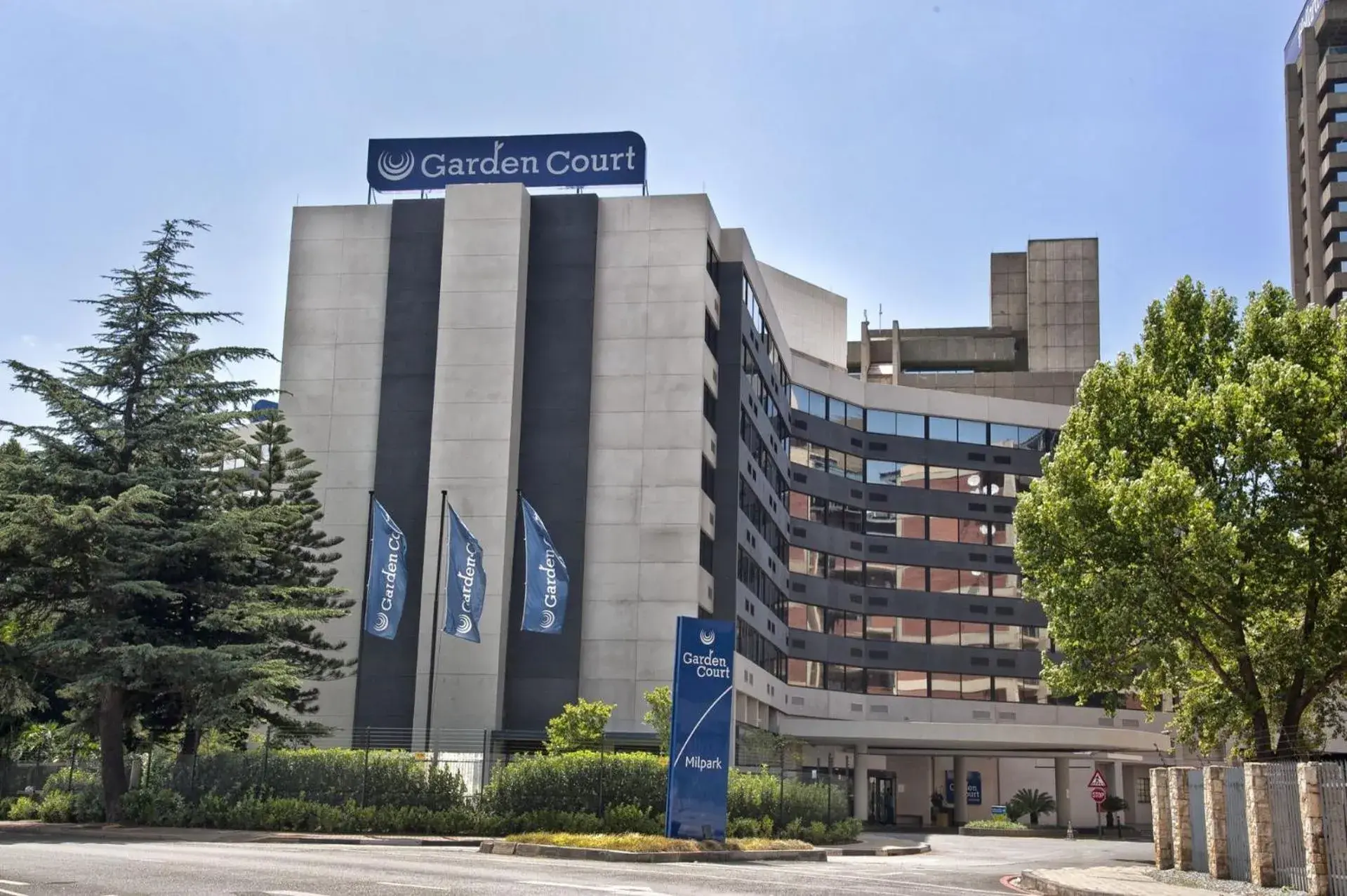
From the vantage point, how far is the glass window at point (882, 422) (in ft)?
252

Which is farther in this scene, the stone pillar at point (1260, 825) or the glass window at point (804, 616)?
the glass window at point (804, 616)

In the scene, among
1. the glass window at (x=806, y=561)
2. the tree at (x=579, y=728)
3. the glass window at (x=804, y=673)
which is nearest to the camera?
the tree at (x=579, y=728)

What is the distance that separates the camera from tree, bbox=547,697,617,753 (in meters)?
44.3

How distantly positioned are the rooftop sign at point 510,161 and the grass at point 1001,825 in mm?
33757

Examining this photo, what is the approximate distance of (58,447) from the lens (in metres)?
39.0

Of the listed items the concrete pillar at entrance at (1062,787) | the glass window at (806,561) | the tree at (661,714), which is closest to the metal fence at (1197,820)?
the tree at (661,714)

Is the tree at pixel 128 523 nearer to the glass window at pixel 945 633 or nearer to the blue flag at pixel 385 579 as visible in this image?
the blue flag at pixel 385 579

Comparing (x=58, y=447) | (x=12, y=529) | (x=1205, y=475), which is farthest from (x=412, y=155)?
(x=1205, y=475)

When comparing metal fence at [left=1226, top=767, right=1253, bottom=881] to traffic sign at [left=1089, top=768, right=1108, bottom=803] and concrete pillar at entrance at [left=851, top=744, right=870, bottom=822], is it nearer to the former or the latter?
traffic sign at [left=1089, top=768, right=1108, bottom=803]

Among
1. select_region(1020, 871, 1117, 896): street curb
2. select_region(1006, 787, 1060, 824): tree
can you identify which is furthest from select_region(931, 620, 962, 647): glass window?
select_region(1020, 871, 1117, 896): street curb

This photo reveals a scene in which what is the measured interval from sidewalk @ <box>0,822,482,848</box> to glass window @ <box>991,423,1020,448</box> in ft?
160

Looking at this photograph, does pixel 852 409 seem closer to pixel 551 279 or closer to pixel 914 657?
pixel 914 657

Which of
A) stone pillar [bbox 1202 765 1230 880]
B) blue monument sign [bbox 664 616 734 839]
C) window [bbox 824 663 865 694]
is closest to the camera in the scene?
stone pillar [bbox 1202 765 1230 880]

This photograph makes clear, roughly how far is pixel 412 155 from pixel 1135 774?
58.1 meters
